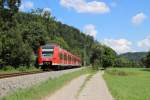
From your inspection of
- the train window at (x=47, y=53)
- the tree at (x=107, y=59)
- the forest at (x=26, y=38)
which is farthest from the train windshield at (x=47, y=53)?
the tree at (x=107, y=59)

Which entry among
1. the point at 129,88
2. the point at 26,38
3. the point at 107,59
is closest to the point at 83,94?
the point at 129,88

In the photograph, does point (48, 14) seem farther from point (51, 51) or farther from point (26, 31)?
point (51, 51)

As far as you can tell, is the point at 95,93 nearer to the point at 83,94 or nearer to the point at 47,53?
the point at 83,94

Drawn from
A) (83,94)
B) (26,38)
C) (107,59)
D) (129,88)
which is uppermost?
(26,38)

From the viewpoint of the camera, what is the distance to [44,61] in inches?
2152

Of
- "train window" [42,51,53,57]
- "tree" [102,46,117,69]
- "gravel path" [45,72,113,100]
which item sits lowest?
"gravel path" [45,72,113,100]

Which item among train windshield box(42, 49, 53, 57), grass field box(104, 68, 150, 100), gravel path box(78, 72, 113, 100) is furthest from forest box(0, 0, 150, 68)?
gravel path box(78, 72, 113, 100)

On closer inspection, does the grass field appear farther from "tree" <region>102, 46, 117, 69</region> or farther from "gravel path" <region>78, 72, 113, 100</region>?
"tree" <region>102, 46, 117, 69</region>

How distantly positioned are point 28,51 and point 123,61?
3910 inches

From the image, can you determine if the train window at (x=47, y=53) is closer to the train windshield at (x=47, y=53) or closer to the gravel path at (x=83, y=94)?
the train windshield at (x=47, y=53)

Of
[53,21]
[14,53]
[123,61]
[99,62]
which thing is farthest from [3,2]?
[123,61]

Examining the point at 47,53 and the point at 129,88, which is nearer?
the point at 129,88

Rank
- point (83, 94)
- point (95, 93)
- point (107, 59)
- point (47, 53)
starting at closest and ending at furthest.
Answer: point (83, 94) < point (95, 93) < point (47, 53) < point (107, 59)

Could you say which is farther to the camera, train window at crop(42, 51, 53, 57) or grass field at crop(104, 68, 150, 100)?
train window at crop(42, 51, 53, 57)
